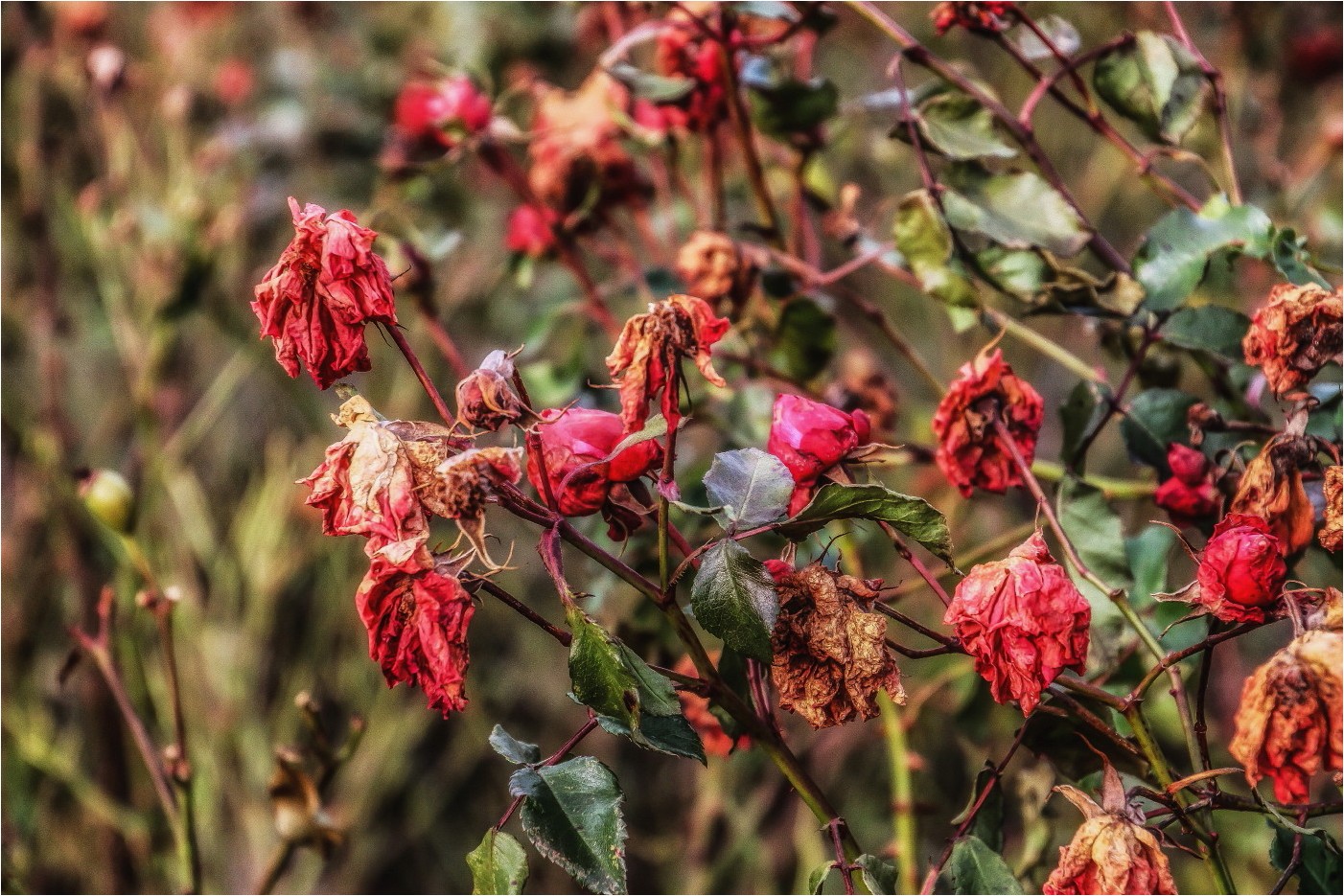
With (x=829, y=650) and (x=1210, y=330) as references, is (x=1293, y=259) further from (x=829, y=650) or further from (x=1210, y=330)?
(x=829, y=650)

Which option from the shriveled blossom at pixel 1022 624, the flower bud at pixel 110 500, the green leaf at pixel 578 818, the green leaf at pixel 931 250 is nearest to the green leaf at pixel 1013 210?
the green leaf at pixel 931 250

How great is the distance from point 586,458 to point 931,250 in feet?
0.89

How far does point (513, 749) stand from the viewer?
47cm

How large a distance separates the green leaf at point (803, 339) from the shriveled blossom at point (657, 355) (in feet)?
0.97

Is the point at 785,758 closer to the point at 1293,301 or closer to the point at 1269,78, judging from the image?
the point at 1293,301

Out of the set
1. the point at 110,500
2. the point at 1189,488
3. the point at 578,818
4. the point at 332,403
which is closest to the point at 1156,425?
the point at 1189,488

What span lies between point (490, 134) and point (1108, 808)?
630 mm

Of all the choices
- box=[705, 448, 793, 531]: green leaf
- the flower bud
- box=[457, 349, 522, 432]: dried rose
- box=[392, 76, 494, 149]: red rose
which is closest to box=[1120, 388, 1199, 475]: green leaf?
box=[705, 448, 793, 531]: green leaf

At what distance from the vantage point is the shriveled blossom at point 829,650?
0.43 meters

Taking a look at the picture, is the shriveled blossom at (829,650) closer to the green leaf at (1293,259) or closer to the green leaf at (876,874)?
the green leaf at (876,874)

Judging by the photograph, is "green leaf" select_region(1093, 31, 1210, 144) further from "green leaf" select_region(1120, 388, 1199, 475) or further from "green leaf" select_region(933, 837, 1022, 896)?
"green leaf" select_region(933, 837, 1022, 896)

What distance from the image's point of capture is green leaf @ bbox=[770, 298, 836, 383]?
2.42 feet

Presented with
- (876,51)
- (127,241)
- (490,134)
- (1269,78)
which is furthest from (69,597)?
(1269,78)

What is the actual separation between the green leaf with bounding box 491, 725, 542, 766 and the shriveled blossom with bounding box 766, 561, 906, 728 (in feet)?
0.36
